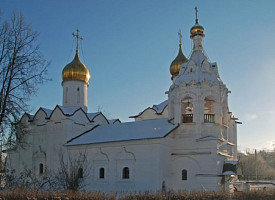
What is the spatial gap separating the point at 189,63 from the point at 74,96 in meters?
9.00

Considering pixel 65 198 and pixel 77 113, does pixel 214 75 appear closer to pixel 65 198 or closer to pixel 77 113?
pixel 77 113

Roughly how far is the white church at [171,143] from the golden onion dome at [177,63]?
173 inches

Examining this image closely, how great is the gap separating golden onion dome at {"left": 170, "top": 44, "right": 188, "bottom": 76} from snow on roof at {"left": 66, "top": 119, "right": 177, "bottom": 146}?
5915 mm

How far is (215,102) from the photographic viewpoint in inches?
685

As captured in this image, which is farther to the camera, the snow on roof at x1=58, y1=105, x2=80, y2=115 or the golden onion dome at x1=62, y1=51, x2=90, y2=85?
the golden onion dome at x1=62, y1=51, x2=90, y2=85

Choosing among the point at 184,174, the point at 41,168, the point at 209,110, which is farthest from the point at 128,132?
the point at 41,168

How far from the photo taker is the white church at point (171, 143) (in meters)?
16.2

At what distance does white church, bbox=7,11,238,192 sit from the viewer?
16219 mm

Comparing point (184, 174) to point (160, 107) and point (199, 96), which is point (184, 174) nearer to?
point (199, 96)

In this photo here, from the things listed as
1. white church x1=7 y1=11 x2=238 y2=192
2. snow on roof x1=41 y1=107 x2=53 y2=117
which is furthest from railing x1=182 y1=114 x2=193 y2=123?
snow on roof x1=41 y1=107 x2=53 y2=117

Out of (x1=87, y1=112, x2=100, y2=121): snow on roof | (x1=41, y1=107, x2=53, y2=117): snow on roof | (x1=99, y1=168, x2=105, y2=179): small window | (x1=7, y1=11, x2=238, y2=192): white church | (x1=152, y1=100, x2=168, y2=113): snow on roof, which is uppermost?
(x1=152, y1=100, x2=168, y2=113): snow on roof

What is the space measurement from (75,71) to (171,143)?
9.52 m

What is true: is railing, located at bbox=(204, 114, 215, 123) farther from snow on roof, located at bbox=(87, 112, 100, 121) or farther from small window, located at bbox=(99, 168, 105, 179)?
snow on roof, located at bbox=(87, 112, 100, 121)

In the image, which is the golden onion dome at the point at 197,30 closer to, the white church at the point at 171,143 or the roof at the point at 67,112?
the white church at the point at 171,143
